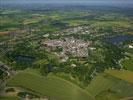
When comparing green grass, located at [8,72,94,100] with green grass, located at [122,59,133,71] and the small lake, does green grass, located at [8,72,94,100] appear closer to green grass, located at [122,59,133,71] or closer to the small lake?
green grass, located at [122,59,133,71]

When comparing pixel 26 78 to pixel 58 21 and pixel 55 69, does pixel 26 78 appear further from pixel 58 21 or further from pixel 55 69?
pixel 58 21

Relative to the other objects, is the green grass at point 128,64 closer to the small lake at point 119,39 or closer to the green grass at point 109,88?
the green grass at point 109,88

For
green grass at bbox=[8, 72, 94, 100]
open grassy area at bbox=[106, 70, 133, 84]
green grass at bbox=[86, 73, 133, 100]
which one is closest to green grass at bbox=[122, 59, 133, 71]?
open grassy area at bbox=[106, 70, 133, 84]

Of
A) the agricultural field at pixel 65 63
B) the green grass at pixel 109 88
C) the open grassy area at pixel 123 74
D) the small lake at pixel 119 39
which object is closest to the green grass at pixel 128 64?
the agricultural field at pixel 65 63

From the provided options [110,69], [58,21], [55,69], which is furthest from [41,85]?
[58,21]

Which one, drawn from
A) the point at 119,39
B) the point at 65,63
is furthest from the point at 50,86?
the point at 119,39
